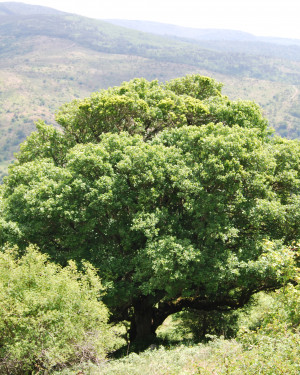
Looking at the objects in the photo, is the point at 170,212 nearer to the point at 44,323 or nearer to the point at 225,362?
the point at 44,323

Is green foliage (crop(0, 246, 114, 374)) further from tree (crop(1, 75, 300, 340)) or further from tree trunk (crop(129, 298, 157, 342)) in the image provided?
tree trunk (crop(129, 298, 157, 342))

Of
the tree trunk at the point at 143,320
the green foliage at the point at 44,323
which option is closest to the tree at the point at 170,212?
the tree trunk at the point at 143,320

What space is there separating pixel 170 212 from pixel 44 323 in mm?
11715

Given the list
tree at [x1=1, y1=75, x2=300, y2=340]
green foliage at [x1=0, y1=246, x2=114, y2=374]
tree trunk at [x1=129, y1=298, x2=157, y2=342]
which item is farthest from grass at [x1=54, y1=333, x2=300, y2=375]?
tree trunk at [x1=129, y1=298, x2=157, y2=342]

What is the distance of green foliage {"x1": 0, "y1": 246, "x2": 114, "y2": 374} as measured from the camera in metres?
15.6

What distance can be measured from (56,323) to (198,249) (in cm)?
946

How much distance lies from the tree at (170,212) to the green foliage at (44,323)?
519cm

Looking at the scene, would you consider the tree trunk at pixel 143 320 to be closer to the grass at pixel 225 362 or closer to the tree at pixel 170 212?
the tree at pixel 170 212

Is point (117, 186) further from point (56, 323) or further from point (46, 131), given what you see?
point (46, 131)

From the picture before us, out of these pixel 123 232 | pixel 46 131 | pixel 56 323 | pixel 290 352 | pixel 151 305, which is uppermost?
pixel 46 131

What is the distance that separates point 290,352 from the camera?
11.4 metres

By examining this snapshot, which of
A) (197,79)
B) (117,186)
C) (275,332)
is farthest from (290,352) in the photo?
(197,79)

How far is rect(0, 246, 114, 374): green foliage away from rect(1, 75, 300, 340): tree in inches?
204

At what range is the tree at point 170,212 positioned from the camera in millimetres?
21531
